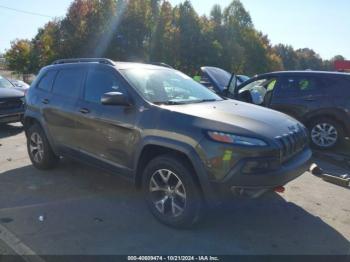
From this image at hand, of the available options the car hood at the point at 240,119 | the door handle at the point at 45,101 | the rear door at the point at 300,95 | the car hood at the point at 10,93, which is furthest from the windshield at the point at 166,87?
the car hood at the point at 10,93

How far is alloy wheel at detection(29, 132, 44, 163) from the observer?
19.7 feet

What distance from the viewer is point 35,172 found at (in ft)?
19.7

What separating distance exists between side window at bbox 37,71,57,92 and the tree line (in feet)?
64.3

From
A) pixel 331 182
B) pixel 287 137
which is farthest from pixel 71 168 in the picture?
pixel 331 182

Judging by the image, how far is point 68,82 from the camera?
5.41 m

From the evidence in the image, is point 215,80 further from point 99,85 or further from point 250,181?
point 250,181

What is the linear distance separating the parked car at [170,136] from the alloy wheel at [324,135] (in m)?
3.53

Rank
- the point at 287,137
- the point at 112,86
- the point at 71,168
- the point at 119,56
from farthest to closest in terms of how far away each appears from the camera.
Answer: the point at 119,56 < the point at 71,168 < the point at 112,86 < the point at 287,137

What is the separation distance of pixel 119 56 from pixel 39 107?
20609 millimetres

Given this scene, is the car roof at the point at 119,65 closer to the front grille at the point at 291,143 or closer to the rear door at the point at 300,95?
the front grille at the point at 291,143

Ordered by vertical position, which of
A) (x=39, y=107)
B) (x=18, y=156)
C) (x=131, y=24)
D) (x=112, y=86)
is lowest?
(x=18, y=156)

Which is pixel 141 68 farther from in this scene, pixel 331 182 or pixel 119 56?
pixel 119 56

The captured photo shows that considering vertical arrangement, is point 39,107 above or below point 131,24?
below

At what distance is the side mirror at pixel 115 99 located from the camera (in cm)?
412
